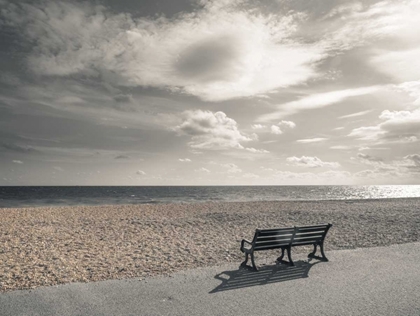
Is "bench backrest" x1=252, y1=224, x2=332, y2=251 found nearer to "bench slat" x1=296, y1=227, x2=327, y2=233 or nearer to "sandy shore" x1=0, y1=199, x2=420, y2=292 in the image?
"bench slat" x1=296, y1=227, x2=327, y2=233

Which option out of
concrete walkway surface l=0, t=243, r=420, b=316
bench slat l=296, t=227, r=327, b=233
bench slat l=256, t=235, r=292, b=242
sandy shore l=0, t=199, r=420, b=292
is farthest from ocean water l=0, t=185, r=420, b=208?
concrete walkway surface l=0, t=243, r=420, b=316

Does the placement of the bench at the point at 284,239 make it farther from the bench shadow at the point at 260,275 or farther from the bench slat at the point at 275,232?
the bench shadow at the point at 260,275

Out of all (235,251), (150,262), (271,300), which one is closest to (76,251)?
(150,262)

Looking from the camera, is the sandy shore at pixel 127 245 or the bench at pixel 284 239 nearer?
the sandy shore at pixel 127 245

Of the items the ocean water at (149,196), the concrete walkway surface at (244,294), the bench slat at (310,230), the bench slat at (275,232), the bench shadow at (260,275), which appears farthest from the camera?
the ocean water at (149,196)

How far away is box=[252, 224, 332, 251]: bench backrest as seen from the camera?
7391 mm

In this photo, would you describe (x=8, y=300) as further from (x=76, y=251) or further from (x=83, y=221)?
(x=83, y=221)

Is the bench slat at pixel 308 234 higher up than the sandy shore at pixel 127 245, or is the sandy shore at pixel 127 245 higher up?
the bench slat at pixel 308 234

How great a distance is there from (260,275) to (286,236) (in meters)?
1.26

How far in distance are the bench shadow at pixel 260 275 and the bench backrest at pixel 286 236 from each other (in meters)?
0.52

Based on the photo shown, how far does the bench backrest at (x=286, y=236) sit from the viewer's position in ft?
24.2

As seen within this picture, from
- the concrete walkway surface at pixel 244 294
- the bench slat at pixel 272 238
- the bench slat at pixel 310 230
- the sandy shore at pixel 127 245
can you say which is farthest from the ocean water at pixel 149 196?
the concrete walkway surface at pixel 244 294

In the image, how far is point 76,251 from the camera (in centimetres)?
959

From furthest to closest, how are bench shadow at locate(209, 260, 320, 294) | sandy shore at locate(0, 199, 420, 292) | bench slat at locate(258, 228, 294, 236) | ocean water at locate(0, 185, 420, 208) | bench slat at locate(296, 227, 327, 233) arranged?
1. ocean water at locate(0, 185, 420, 208)
2. bench slat at locate(296, 227, 327, 233)
3. bench slat at locate(258, 228, 294, 236)
4. sandy shore at locate(0, 199, 420, 292)
5. bench shadow at locate(209, 260, 320, 294)
